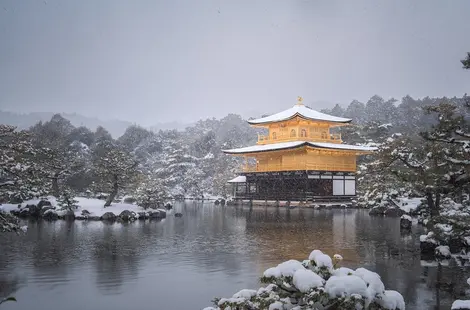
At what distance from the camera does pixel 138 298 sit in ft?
26.8

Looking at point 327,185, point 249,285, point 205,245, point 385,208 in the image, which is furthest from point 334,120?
point 249,285

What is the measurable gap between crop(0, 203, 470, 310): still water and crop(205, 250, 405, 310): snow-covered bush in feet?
8.95

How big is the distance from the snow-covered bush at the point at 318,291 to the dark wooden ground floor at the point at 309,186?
100 feet

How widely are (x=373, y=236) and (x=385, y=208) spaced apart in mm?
12476

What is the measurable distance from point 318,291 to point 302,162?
33.3 metres

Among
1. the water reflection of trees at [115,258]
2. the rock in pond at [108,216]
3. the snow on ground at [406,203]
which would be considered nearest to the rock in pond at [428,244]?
the water reflection of trees at [115,258]

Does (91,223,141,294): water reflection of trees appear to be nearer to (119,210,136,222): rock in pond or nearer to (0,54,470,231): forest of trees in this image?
(0,54,470,231): forest of trees

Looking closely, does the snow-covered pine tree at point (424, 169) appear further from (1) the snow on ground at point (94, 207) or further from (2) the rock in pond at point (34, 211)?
(2) the rock in pond at point (34, 211)

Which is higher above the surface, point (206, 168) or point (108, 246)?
point (206, 168)

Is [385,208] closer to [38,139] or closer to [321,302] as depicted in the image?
[321,302]

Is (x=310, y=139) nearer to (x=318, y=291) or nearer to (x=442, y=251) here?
(x=442, y=251)

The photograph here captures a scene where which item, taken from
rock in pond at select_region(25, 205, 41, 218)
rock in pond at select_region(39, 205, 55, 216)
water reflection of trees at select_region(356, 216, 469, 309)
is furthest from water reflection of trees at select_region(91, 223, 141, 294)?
rock in pond at select_region(25, 205, 41, 218)

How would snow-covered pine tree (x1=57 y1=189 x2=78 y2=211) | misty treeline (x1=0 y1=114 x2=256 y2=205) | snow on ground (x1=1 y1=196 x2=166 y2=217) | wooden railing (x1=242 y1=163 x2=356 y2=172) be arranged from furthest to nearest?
wooden railing (x1=242 y1=163 x2=356 y2=172)
snow on ground (x1=1 y1=196 x2=166 y2=217)
snow-covered pine tree (x1=57 y1=189 x2=78 y2=211)
misty treeline (x1=0 y1=114 x2=256 y2=205)

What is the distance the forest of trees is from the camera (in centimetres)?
1065
